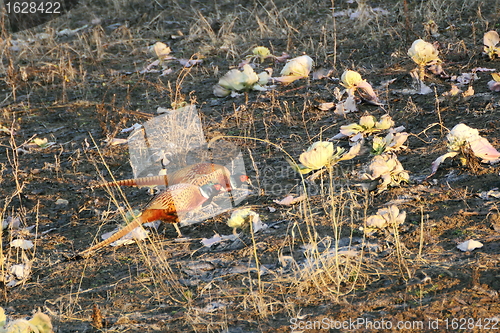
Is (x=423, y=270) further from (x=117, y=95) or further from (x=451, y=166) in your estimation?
(x=117, y=95)

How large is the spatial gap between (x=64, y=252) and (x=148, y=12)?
14.1 ft

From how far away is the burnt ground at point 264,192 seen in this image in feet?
6.49

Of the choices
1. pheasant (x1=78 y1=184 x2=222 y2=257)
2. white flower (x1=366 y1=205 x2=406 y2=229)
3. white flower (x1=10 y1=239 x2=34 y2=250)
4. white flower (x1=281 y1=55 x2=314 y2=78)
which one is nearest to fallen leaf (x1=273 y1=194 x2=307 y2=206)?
pheasant (x1=78 y1=184 x2=222 y2=257)

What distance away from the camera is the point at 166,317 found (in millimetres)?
2035

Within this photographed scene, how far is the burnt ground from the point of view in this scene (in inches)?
77.9

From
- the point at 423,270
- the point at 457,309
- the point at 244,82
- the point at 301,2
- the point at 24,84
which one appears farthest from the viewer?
the point at 301,2

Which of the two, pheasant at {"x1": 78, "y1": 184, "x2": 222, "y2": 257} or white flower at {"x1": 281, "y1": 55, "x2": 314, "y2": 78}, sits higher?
white flower at {"x1": 281, "y1": 55, "x2": 314, "y2": 78}

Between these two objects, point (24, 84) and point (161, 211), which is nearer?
point (161, 211)

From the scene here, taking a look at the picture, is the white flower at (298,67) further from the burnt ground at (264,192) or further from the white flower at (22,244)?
the white flower at (22,244)

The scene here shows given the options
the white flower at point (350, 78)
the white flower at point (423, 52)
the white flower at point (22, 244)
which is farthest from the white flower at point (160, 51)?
the white flower at point (22, 244)

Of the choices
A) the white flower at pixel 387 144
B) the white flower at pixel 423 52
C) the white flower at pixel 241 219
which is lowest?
the white flower at pixel 241 219

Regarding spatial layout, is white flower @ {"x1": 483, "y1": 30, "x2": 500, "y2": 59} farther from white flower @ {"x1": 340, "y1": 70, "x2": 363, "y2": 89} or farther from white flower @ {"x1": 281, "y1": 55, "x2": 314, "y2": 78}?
white flower @ {"x1": 281, "y1": 55, "x2": 314, "y2": 78}

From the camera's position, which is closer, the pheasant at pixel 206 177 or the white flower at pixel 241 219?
the white flower at pixel 241 219

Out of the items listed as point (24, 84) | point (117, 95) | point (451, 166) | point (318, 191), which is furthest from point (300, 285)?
point (24, 84)
